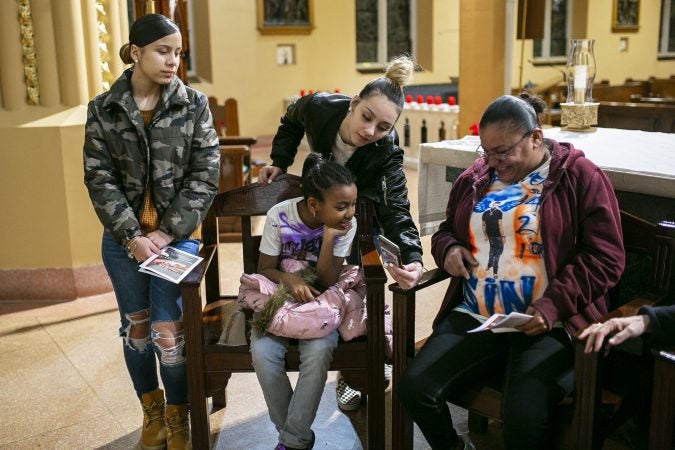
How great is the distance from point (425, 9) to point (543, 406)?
12.1 m

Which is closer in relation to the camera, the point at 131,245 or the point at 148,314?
the point at 131,245

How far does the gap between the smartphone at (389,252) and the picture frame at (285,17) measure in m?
10.1

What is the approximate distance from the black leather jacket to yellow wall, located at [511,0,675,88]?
12206 mm

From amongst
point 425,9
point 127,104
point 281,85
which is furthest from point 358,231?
point 425,9

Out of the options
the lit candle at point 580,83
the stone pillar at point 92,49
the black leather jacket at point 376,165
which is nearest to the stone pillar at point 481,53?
the lit candle at point 580,83

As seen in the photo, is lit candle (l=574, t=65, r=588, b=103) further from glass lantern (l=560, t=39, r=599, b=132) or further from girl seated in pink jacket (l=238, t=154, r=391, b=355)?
girl seated in pink jacket (l=238, t=154, r=391, b=355)

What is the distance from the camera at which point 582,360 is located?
2.03 meters

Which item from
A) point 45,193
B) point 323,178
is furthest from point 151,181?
point 45,193

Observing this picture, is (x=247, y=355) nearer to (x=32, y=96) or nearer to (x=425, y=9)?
(x=32, y=96)

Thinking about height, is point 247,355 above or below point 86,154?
below

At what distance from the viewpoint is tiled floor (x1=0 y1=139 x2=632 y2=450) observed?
2.96 metres

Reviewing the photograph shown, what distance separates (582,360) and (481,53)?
18.8 feet

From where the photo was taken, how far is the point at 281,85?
12.3 meters

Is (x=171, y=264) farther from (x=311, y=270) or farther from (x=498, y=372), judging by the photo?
(x=498, y=372)
